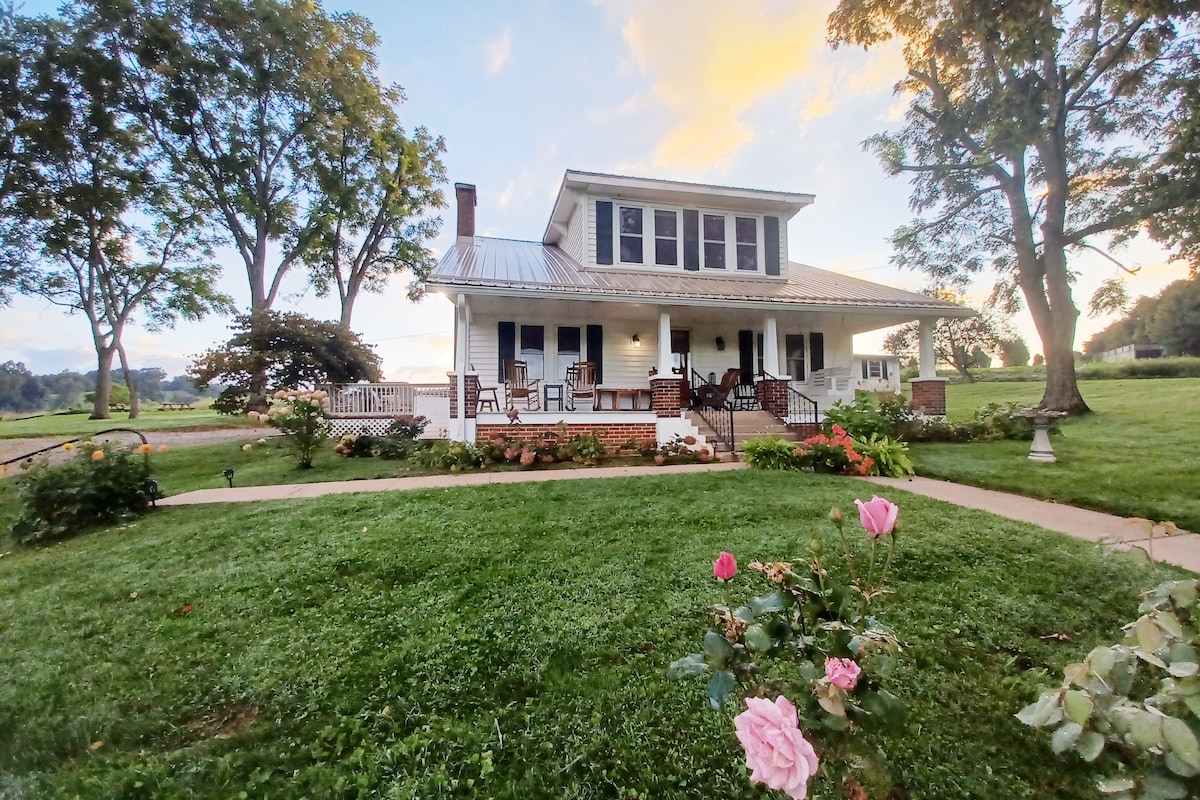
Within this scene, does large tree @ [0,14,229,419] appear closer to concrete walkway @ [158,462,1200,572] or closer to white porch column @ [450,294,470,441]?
white porch column @ [450,294,470,441]

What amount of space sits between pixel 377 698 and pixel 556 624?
0.84m

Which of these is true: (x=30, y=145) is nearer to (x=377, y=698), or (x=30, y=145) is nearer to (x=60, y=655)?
(x=60, y=655)

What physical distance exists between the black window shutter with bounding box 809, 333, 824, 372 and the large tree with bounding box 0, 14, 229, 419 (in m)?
21.1

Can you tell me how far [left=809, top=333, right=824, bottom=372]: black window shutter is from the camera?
1182 cm

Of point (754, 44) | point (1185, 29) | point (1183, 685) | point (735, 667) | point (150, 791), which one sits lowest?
point (150, 791)

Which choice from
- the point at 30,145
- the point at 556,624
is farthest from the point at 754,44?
the point at 30,145

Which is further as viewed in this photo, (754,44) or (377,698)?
(754,44)

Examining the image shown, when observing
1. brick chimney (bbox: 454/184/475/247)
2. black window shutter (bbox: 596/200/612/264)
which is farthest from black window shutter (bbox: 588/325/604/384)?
brick chimney (bbox: 454/184/475/247)

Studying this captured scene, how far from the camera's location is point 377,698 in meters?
1.96

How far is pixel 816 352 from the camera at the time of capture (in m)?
11.9

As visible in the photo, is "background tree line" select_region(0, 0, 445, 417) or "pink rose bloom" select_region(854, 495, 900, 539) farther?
"background tree line" select_region(0, 0, 445, 417)

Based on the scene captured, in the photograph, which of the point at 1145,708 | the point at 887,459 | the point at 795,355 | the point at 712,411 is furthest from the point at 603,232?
the point at 1145,708

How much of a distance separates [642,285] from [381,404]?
29.2 ft

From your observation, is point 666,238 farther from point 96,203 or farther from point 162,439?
point 96,203
